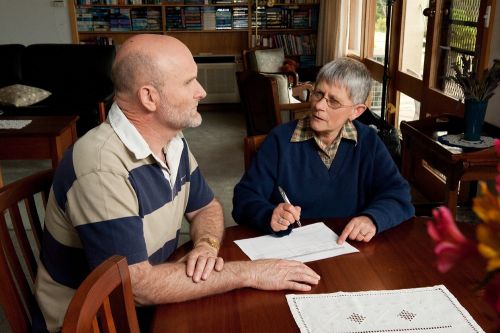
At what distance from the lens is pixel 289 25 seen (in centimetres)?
626

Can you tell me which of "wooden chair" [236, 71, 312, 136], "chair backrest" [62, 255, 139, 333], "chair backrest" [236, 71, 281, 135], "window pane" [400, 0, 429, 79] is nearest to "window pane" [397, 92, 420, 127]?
"window pane" [400, 0, 429, 79]

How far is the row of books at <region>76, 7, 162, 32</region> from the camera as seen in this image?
6047mm

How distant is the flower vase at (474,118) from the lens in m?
2.28

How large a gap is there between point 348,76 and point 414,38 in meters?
2.53

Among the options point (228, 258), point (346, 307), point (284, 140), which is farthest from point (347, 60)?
point (346, 307)

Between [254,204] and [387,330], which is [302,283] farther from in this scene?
[254,204]

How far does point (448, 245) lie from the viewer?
1.36 ft

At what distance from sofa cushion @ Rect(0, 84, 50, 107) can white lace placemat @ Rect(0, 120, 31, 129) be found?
105 cm

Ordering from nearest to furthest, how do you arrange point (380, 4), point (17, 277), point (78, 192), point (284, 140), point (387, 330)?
point (387, 330) → point (78, 192) → point (17, 277) → point (284, 140) → point (380, 4)

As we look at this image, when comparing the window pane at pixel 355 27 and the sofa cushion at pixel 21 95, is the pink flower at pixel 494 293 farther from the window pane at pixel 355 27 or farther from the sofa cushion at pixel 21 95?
the window pane at pixel 355 27

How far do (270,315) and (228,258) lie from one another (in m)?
0.28

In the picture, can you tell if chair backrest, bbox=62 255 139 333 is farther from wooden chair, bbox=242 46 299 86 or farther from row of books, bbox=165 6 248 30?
row of books, bbox=165 6 248 30

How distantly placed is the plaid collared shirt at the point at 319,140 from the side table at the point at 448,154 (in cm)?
78

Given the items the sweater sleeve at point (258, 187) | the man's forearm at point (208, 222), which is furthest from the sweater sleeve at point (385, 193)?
the man's forearm at point (208, 222)
